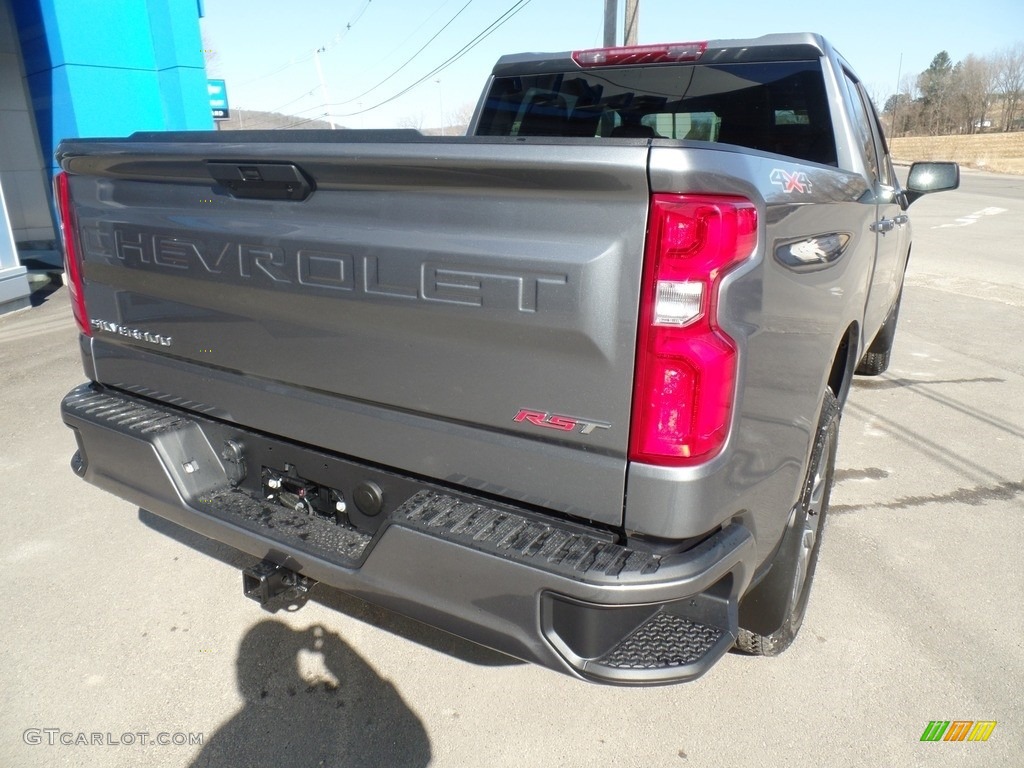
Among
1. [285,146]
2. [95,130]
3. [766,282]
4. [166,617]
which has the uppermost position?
[285,146]

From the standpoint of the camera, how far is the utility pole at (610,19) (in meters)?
13.7

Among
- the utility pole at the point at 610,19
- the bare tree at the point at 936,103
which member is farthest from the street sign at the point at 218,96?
the bare tree at the point at 936,103

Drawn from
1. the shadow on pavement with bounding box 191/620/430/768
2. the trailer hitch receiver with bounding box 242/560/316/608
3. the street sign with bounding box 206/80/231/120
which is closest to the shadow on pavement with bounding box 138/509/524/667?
the shadow on pavement with bounding box 191/620/430/768

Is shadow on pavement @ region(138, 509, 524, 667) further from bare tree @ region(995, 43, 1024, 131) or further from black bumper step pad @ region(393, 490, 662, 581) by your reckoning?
bare tree @ region(995, 43, 1024, 131)

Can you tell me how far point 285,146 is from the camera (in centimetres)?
194

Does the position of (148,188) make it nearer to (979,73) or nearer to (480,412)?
(480,412)

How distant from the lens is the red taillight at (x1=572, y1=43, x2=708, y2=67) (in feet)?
11.4

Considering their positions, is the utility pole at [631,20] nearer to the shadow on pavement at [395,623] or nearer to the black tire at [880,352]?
the black tire at [880,352]

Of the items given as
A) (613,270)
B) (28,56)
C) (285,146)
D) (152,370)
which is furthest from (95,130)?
(613,270)

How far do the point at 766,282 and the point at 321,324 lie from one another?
3.73 ft

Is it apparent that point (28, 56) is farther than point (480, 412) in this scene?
Yes

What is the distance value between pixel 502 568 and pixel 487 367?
1.53 feet

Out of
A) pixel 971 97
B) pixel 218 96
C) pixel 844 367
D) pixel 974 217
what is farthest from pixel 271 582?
pixel 971 97

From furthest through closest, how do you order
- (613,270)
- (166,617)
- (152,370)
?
1. (166,617)
2. (152,370)
3. (613,270)
